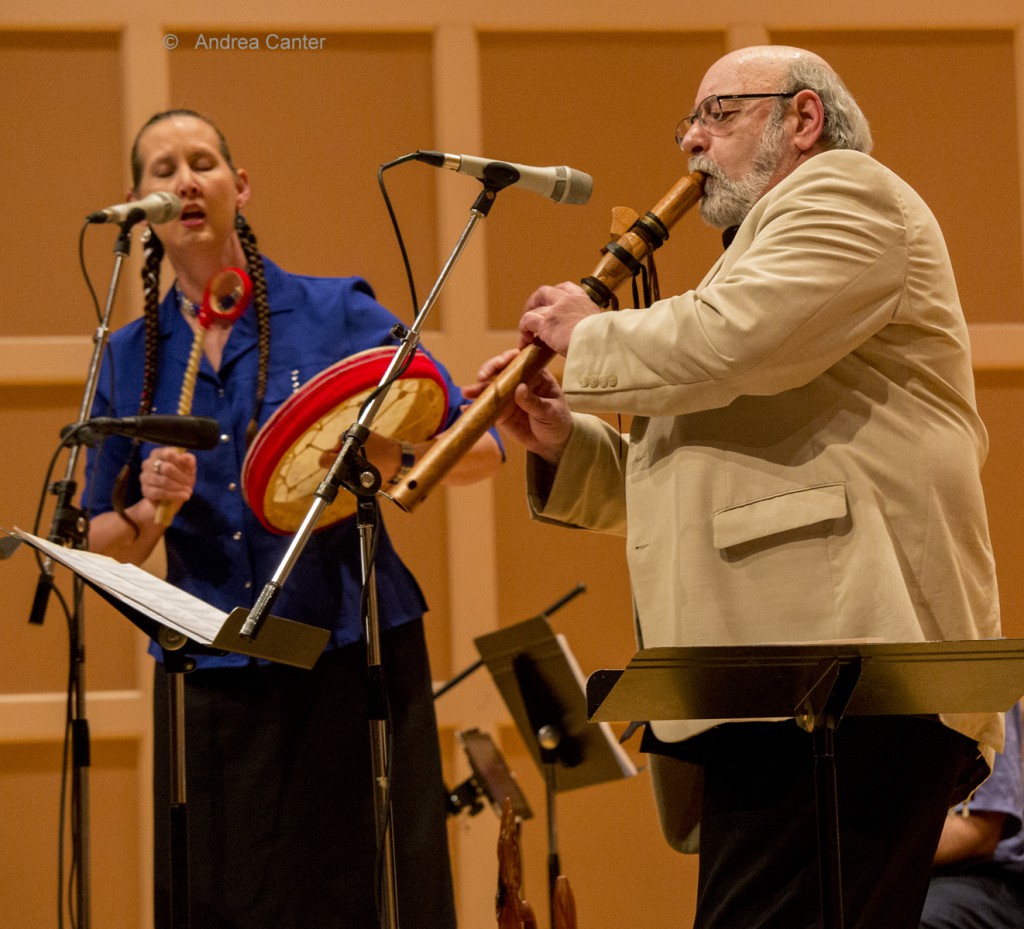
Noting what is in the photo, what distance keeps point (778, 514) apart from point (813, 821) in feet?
1.46

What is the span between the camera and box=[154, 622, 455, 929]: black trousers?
8.72ft

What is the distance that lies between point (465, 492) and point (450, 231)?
0.80m

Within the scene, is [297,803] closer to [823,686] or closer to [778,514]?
[778,514]

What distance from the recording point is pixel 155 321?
9.83ft

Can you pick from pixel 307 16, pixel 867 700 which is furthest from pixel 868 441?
pixel 307 16

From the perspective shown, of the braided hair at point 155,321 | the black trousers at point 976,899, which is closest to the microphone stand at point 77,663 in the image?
the braided hair at point 155,321

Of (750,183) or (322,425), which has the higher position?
(750,183)

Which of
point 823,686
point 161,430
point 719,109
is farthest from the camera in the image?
point 161,430

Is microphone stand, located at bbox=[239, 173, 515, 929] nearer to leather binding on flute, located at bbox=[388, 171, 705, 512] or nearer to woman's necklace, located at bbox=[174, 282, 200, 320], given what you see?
leather binding on flute, located at bbox=[388, 171, 705, 512]

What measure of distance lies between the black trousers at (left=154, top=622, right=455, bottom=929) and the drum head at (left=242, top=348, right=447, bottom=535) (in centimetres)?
31

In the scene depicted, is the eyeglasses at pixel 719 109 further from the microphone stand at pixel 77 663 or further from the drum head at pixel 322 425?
the microphone stand at pixel 77 663

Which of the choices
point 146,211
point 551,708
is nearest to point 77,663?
point 146,211

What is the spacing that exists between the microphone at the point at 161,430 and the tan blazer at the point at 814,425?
0.84m

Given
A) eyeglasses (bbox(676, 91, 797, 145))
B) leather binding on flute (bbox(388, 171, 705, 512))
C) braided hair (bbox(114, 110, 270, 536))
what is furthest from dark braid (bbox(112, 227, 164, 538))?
eyeglasses (bbox(676, 91, 797, 145))
